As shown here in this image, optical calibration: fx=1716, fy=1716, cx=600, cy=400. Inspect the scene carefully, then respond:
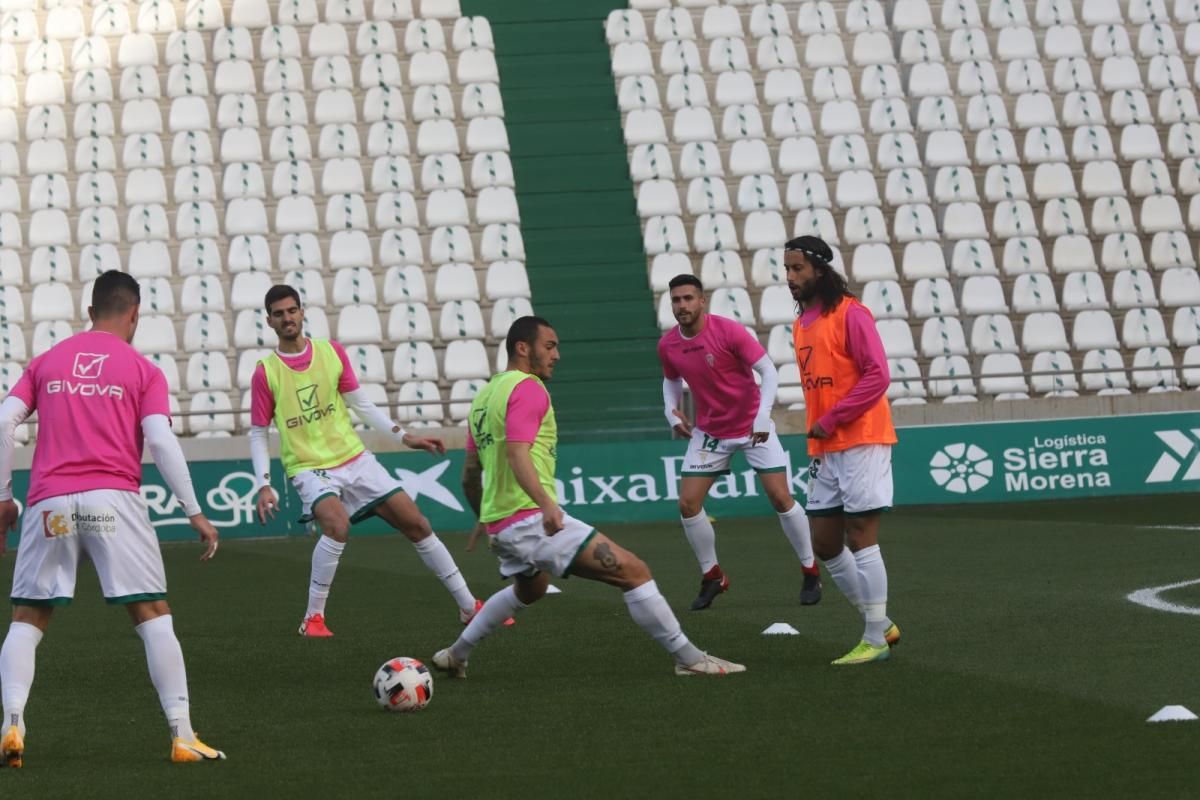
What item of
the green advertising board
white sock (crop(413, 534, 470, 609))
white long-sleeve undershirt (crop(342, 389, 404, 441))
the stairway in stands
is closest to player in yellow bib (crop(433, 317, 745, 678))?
white sock (crop(413, 534, 470, 609))

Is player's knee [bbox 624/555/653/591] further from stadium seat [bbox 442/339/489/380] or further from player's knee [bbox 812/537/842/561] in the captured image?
stadium seat [bbox 442/339/489/380]

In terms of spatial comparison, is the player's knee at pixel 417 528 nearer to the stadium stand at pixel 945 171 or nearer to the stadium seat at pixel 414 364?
the stadium seat at pixel 414 364

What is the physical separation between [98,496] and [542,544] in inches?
88.5

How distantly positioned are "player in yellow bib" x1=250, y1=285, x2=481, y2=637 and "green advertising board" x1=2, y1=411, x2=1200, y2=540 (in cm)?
928

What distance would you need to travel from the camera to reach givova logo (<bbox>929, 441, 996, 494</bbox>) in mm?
21188

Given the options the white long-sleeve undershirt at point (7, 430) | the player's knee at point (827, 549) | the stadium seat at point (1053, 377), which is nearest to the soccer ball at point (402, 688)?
the white long-sleeve undershirt at point (7, 430)

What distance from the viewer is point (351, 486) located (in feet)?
36.2

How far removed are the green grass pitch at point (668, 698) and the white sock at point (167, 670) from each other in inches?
7.5

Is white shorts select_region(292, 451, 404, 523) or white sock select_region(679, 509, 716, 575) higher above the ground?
white shorts select_region(292, 451, 404, 523)

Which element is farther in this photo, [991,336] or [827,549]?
[991,336]

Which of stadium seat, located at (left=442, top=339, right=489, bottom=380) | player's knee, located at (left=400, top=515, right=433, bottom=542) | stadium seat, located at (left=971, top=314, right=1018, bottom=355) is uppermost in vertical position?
stadium seat, located at (left=442, top=339, right=489, bottom=380)

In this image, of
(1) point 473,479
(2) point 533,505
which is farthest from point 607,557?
(1) point 473,479

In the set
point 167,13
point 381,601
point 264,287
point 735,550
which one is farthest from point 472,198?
point 381,601

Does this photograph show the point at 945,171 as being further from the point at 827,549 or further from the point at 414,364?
the point at 827,549
